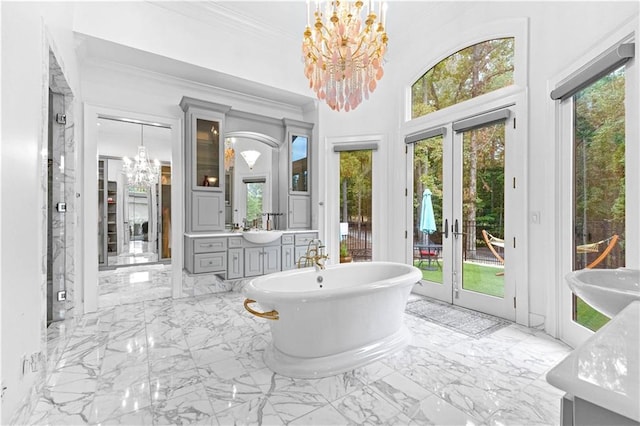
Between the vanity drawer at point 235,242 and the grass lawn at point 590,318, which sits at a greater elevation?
the vanity drawer at point 235,242

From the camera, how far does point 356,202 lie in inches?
185

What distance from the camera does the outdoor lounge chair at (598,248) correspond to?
2.19 metres

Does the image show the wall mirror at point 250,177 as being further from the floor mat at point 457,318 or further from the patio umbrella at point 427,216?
the floor mat at point 457,318

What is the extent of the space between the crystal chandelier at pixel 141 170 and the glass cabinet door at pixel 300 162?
2312 mm

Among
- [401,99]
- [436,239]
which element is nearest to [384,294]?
[436,239]

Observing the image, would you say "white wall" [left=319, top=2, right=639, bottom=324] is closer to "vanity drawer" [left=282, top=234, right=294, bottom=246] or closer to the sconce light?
"vanity drawer" [left=282, top=234, right=294, bottom=246]

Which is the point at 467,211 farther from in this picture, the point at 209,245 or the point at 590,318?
the point at 209,245

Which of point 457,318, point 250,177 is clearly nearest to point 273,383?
point 457,318

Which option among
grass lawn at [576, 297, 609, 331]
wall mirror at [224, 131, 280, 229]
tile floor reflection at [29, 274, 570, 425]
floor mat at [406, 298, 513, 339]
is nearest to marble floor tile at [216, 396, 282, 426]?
tile floor reflection at [29, 274, 570, 425]

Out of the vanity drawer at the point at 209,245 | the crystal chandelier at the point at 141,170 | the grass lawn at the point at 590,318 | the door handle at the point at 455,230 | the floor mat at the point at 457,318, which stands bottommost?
the floor mat at the point at 457,318

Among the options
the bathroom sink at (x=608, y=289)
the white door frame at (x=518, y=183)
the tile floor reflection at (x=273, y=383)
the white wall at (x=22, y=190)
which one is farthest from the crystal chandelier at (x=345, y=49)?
the tile floor reflection at (x=273, y=383)

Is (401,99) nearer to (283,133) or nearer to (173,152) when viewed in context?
(283,133)

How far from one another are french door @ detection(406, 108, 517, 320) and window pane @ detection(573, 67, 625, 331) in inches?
24.5

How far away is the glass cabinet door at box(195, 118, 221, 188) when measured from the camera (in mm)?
4051
